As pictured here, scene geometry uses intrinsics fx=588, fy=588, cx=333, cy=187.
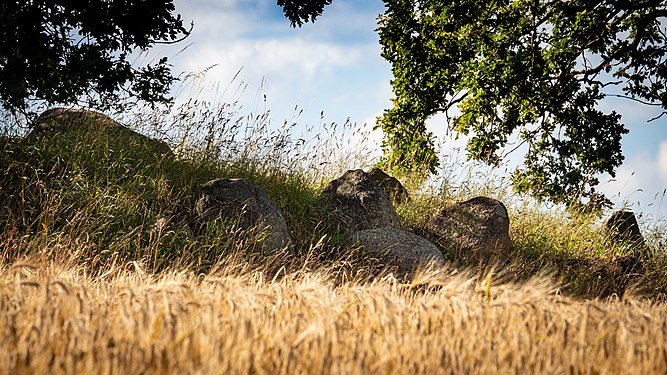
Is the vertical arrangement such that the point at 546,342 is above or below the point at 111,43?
below

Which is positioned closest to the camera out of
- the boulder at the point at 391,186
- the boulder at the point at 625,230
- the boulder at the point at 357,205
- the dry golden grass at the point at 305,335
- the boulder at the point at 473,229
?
the dry golden grass at the point at 305,335

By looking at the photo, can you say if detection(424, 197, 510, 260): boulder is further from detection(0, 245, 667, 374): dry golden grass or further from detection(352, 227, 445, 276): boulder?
detection(0, 245, 667, 374): dry golden grass

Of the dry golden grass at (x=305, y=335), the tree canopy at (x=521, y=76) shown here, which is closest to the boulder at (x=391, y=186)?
the tree canopy at (x=521, y=76)

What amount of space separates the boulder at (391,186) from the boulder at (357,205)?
1.18m

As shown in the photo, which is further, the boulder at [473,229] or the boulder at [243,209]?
the boulder at [473,229]

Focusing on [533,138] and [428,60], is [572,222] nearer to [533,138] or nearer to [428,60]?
[533,138]

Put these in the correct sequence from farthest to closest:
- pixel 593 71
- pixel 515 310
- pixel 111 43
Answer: pixel 593 71, pixel 111 43, pixel 515 310

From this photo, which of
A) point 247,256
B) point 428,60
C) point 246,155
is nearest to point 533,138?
point 428,60

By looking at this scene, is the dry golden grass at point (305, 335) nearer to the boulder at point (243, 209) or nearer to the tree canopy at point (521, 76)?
the boulder at point (243, 209)

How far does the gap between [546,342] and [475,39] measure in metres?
8.18

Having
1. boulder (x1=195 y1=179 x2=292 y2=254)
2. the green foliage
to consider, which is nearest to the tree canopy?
the green foliage

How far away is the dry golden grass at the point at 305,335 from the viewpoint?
5.25 feet

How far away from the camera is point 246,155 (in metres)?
8.63

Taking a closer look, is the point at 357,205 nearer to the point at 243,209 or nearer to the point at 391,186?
the point at 391,186
